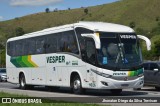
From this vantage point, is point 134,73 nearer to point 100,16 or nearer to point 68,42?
point 68,42

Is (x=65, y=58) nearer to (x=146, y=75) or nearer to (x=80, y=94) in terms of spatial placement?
(x=80, y=94)

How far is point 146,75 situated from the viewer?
2738cm

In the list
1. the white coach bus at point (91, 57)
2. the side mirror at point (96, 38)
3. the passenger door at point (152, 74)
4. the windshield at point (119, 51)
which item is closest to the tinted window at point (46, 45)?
the white coach bus at point (91, 57)

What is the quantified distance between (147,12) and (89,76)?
116410 millimetres

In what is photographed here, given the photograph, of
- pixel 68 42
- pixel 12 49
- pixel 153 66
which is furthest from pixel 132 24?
pixel 68 42

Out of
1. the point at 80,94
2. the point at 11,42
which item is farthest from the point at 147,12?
the point at 80,94

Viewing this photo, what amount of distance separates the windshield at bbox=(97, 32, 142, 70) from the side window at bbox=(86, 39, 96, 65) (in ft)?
1.22

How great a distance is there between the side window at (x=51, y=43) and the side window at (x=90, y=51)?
3733mm

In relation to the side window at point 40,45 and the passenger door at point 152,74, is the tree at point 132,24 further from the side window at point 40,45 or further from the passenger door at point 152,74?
the passenger door at point 152,74

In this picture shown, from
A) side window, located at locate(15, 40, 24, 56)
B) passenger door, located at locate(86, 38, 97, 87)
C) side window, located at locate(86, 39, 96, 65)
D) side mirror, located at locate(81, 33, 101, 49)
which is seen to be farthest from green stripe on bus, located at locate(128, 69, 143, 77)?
side window, located at locate(15, 40, 24, 56)

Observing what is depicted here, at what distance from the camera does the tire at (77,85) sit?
2370 centimetres

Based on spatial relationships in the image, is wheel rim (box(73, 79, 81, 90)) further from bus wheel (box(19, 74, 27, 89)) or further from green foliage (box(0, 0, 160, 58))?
green foliage (box(0, 0, 160, 58))

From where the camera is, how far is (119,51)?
22.4 meters

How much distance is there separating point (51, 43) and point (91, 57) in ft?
15.2
